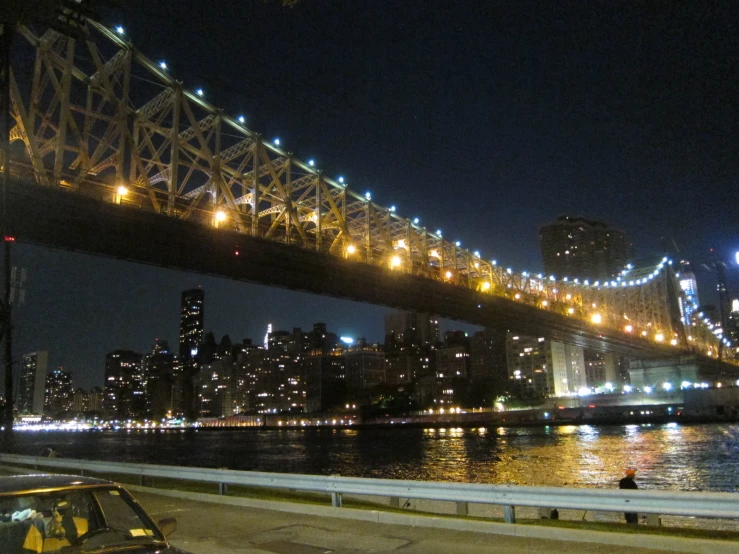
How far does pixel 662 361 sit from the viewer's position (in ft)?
389

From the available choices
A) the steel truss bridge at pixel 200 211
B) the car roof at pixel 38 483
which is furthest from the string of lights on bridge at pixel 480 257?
the car roof at pixel 38 483

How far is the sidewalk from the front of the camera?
7695 mm

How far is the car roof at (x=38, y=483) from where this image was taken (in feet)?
14.5

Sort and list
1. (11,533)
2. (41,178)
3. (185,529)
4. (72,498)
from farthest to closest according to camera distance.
A: (41,178) → (185,529) → (72,498) → (11,533)

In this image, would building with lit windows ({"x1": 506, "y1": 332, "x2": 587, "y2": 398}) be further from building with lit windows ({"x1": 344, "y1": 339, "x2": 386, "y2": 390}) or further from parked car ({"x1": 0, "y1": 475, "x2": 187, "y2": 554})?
parked car ({"x1": 0, "y1": 475, "x2": 187, "y2": 554})

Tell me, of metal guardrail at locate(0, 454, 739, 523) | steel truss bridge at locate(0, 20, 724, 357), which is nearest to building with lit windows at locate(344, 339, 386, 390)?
steel truss bridge at locate(0, 20, 724, 357)

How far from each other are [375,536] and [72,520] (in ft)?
17.5

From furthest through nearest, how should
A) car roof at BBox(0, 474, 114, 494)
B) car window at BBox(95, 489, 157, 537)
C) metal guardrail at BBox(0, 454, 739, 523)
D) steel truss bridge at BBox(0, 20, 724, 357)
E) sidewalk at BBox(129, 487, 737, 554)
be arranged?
steel truss bridge at BBox(0, 20, 724, 357) < sidewalk at BBox(129, 487, 737, 554) < metal guardrail at BBox(0, 454, 739, 523) < car window at BBox(95, 489, 157, 537) < car roof at BBox(0, 474, 114, 494)

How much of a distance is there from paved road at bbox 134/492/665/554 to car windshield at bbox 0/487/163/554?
12.9 ft

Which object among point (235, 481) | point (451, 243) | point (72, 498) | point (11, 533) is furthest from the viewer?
point (451, 243)

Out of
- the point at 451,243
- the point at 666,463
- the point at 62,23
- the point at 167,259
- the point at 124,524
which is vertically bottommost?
the point at 666,463

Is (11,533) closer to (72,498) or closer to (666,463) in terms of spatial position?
(72,498)

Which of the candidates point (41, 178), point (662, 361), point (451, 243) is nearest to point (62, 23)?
point (41, 178)

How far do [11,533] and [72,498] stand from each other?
560 mm
